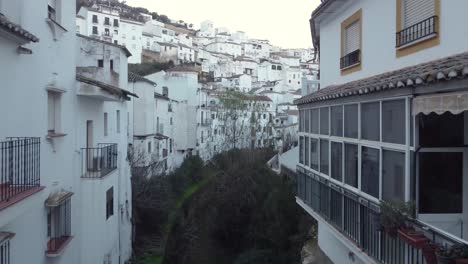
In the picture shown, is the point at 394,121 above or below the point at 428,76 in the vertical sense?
below

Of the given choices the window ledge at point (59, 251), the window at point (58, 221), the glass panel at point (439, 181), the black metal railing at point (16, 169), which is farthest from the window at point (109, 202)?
the glass panel at point (439, 181)

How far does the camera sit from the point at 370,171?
23.7 ft

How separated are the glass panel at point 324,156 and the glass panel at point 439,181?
3281 millimetres

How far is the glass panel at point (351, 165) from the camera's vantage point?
Result: 311 inches

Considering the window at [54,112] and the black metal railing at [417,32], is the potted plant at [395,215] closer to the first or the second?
the black metal railing at [417,32]

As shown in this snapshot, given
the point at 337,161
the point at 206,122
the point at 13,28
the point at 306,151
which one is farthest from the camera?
the point at 206,122

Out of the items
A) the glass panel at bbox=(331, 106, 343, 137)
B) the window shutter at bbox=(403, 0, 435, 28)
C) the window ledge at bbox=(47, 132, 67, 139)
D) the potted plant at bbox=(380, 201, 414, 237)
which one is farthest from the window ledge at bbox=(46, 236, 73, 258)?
the window shutter at bbox=(403, 0, 435, 28)

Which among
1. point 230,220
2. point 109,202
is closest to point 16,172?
point 109,202

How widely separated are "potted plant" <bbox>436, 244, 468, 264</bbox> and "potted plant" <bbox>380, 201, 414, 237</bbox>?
0.99m

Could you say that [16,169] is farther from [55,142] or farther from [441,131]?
[441,131]

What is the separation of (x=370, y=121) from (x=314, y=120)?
3.37m

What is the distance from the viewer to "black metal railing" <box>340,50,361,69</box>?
33.6 ft

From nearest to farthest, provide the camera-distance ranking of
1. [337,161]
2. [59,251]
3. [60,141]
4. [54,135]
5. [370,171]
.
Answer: [370,171] → [337,161] → [59,251] → [54,135] → [60,141]

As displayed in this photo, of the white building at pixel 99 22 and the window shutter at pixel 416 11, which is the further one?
the white building at pixel 99 22
